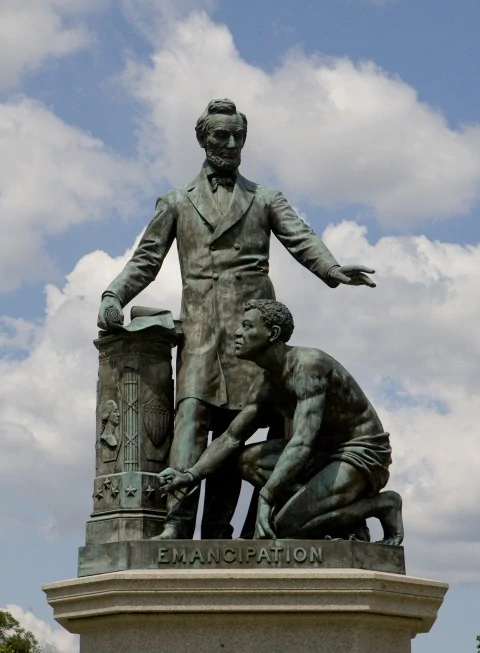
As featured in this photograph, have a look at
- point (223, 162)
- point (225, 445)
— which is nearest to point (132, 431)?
point (225, 445)

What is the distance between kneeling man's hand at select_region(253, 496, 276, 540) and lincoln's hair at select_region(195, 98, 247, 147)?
3.87 m

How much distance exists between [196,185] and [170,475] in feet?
10.4

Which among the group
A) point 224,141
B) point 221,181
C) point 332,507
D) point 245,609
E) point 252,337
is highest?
point 224,141

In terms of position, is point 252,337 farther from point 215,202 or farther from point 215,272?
point 215,202

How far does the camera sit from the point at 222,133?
14641 mm

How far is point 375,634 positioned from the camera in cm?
1298

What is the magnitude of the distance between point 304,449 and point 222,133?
3432 millimetres

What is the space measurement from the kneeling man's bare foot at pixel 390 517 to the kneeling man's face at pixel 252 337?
5.97 ft

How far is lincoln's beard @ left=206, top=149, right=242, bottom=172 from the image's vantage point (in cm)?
1471

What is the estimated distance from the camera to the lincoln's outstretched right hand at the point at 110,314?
46.1 ft

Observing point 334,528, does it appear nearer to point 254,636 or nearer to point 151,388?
point 254,636

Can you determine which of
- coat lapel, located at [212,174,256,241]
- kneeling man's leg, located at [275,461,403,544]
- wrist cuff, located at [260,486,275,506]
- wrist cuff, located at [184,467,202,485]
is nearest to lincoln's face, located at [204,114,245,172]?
coat lapel, located at [212,174,256,241]

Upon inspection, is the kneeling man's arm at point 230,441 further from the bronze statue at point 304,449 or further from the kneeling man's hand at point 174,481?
the kneeling man's hand at point 174,481

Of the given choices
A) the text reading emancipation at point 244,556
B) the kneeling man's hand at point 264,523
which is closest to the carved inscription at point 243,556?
the text reading emancipation at point 244,556
